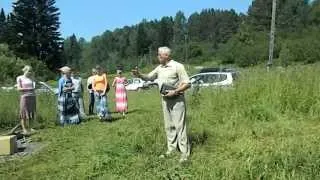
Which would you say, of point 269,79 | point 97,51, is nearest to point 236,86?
point 269,79

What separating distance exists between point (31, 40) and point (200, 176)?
3687 inches

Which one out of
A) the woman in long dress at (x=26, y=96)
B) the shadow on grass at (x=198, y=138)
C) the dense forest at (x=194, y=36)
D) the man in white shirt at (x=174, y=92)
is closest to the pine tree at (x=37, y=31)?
the dense forest at (x=194, y=36)

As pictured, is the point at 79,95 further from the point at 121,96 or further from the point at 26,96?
the point at 26,96

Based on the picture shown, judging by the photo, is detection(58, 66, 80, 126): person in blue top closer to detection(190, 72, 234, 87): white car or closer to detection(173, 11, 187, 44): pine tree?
detection(190, 72, 234, 87): white car

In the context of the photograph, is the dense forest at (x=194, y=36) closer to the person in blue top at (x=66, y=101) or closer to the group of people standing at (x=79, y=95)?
the group of people standing at (x=79, y=95)

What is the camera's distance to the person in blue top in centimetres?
1689

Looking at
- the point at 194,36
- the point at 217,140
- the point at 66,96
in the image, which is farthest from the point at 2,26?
the point at 217,140

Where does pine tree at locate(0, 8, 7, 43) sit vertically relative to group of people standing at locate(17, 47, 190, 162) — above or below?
above

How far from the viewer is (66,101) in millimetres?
16984

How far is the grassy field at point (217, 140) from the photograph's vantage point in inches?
326

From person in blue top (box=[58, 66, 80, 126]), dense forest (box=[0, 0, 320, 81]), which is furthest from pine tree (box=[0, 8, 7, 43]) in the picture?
person in blue top (box=[58, 66, 80, 126])

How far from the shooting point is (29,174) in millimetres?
9797

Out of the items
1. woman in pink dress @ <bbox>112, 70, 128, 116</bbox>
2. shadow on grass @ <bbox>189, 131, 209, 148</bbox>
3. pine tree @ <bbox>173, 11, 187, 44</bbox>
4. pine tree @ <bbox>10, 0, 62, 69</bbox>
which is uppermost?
pine tree @ <bbox>173, 11, 187, 44</bbox>

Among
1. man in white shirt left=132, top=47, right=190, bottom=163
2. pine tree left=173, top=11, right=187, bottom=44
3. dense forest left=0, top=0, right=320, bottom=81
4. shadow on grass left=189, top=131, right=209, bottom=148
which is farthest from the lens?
pine tree left=173, top=11, right=187, bottom=44
